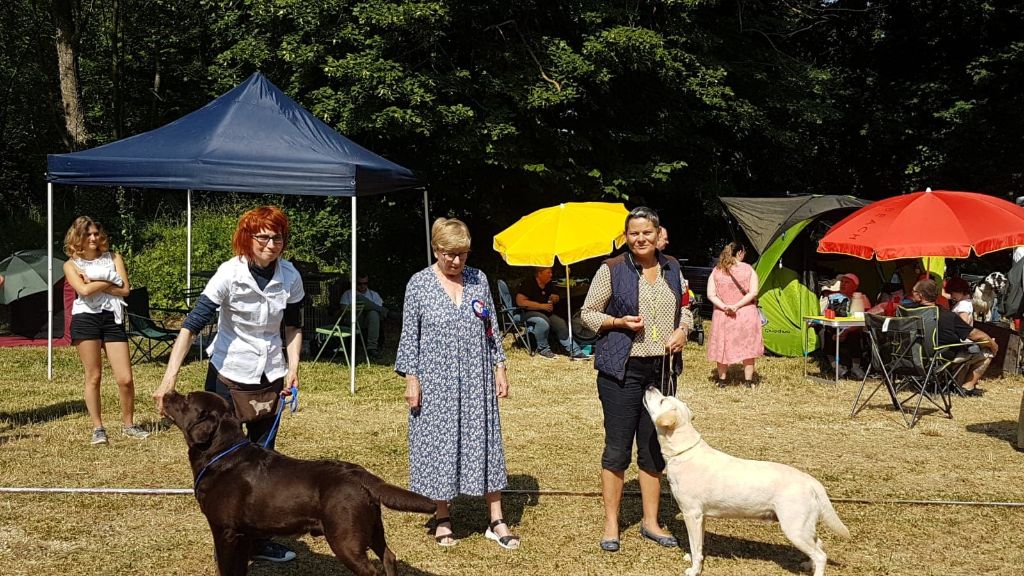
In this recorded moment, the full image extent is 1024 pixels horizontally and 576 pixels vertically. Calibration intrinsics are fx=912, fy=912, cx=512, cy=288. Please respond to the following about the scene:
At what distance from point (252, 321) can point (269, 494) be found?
2.90 feet

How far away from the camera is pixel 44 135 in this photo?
2888cm

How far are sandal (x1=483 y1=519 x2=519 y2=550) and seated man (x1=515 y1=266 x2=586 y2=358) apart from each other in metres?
7.12

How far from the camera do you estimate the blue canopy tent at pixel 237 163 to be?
29.9 feet

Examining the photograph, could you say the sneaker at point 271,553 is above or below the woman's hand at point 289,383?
below

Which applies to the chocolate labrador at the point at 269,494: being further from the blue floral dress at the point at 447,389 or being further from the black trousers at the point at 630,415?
the black trousers at the point at 630,415

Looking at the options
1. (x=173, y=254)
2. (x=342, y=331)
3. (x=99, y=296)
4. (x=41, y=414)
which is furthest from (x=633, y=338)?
(x=173, y=254)

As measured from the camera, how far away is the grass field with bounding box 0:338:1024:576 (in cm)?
441

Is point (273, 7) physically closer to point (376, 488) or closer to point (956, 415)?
point (956, 415)

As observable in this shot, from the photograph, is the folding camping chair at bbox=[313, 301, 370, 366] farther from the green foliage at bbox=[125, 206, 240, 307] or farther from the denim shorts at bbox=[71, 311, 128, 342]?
the green foliage at bbox=[125, 206, 240, 307]

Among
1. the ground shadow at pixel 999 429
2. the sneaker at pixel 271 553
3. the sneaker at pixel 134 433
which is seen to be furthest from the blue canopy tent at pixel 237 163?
the ground shadow at pixel 999 429

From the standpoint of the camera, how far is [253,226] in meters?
3.98

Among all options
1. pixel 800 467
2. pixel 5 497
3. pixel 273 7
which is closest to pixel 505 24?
pixel 273 7

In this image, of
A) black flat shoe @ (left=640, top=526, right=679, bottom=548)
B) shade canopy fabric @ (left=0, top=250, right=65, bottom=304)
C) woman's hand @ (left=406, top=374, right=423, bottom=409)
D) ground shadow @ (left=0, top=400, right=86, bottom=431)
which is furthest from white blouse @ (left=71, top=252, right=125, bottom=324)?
shade canopy fabric @ (left=0, top=250, right=65, bottom=304)

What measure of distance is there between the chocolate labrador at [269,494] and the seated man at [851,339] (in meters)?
7.90
